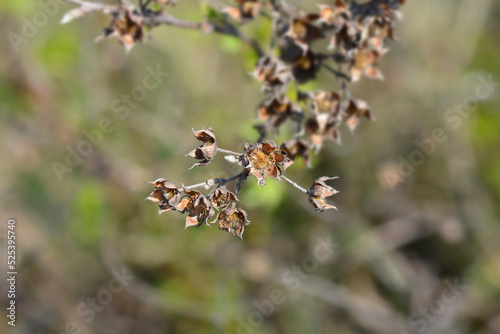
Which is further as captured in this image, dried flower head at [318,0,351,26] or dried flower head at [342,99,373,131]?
dried flower head at [342,99,373,131]

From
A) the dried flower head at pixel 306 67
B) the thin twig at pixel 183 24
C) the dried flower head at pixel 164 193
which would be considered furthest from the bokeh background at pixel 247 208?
the dried flower head at pixel 164 193

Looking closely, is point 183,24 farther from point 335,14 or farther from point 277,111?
point 335,14

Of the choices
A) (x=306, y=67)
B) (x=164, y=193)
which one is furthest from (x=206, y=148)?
(x=306, y=67)

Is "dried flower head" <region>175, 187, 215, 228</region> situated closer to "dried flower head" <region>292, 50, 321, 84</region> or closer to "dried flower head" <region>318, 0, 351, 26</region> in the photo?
"dried flower head" <region>292, 50, 321, 84</region>

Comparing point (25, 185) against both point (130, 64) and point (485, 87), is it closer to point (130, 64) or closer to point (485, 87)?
point (130, 64)

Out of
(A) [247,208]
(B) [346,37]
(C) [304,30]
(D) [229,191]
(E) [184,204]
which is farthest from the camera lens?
(A) [247,208]

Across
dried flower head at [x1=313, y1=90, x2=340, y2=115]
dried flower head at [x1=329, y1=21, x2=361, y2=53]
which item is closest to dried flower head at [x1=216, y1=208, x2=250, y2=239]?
dried flower head at [x1=313, y1=90, x2=340, y2=115]

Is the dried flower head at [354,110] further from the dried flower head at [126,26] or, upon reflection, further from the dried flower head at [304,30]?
the dried flower head at [126,26]
